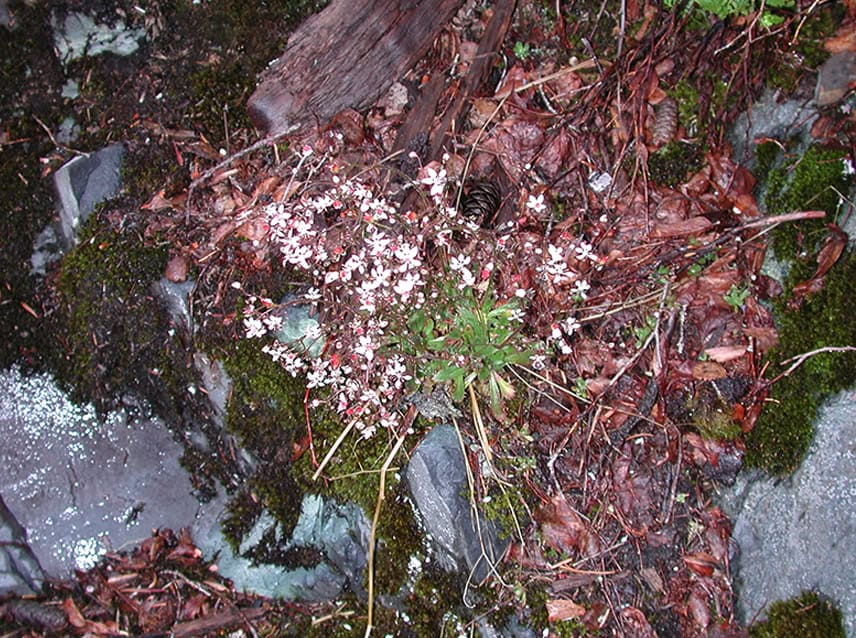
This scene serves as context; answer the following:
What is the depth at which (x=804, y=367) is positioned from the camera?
3.20 m

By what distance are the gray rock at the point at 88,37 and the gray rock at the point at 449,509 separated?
2874mm

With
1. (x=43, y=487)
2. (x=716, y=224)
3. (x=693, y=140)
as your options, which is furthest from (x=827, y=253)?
(x=43, y=487)

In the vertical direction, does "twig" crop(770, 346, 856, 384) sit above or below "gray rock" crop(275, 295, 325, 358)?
below

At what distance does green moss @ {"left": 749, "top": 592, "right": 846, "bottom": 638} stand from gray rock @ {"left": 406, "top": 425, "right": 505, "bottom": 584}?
1.33 meters

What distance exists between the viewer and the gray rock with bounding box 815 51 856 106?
3127 mm

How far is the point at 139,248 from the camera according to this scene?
3848mm

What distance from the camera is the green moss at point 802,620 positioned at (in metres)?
3.01

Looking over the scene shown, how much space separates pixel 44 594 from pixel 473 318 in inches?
120

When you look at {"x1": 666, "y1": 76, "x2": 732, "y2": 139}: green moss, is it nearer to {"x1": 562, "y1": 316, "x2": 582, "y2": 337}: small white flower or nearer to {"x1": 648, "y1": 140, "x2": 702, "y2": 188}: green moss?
{"x1": 648, "y1": 140, "x2": 702, "y2": 188}: green moss

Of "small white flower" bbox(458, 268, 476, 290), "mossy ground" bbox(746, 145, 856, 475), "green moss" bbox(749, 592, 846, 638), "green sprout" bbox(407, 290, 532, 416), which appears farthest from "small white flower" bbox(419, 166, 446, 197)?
"green moss" bbox(749, 592, 846, 638)

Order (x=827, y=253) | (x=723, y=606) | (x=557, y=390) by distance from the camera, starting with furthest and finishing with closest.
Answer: (x=557, y=390)
(x=723, y=606)
(x=827, y=253)

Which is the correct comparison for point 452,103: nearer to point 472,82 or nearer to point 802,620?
point 472,82

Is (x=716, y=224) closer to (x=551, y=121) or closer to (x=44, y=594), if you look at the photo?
(x=551, y=121)

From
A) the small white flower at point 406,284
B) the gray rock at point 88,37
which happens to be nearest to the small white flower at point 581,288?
the small white flower at point 406,284
